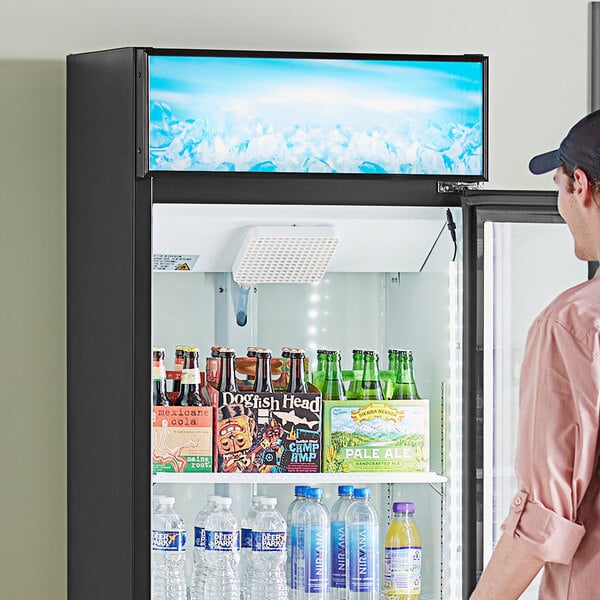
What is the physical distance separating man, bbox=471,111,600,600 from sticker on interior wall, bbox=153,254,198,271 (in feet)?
3.58

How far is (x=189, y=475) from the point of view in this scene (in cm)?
218

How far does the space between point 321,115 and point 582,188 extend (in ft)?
2.33

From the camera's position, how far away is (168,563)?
223cm

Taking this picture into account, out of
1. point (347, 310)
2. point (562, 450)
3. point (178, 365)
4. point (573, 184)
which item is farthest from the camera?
point (347, 310)

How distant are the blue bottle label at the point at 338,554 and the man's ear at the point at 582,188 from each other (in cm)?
110

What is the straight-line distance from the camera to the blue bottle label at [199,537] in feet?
7.52

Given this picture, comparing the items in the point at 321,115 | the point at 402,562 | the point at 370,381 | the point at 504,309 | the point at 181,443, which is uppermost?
the point at 321,115

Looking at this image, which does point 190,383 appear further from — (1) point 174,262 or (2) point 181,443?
(1) point 174,262

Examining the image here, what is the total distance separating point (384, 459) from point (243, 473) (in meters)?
0.33

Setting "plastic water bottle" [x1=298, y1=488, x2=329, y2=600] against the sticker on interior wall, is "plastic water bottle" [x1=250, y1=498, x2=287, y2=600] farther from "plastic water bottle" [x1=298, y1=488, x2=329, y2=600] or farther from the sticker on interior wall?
the sticker on interior wall

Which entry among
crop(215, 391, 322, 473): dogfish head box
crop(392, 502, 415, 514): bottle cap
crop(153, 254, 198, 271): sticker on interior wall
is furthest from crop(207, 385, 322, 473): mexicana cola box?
crop(153, 254, 198, 271): sticker on interior wall

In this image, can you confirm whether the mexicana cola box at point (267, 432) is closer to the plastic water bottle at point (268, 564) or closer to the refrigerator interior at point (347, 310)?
the refrigerator interior at point (347, 310)
